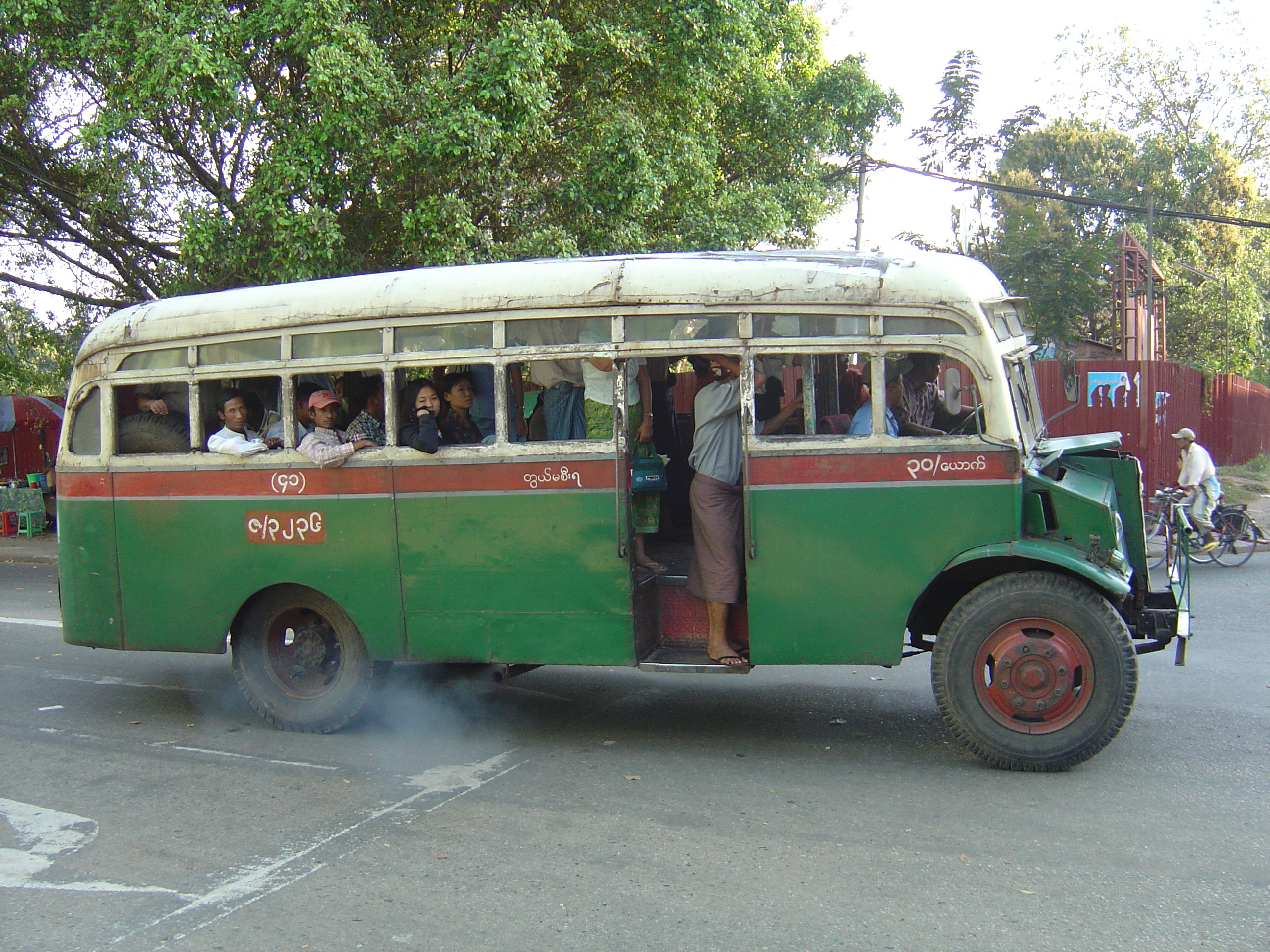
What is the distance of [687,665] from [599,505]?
960mm

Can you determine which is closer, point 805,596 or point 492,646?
point 805,596

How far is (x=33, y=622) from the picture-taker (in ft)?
33.8


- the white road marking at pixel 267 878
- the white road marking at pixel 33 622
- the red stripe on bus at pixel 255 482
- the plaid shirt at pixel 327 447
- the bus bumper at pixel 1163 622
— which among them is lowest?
the white road marking at pixel 267 878

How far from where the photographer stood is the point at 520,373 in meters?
5.88

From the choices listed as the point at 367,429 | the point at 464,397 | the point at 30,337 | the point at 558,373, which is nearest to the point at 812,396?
the point at 558,373

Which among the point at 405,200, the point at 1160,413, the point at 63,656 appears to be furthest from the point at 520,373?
the point at 1160,413

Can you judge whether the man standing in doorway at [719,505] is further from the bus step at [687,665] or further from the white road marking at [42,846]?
the white road marking at [42,846]

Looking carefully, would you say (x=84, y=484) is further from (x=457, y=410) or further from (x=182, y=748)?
(x=457, y=410)

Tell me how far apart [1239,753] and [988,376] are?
7.77ft

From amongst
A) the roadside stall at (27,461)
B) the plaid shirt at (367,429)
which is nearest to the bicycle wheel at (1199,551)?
the plaid shirt at (367,429)

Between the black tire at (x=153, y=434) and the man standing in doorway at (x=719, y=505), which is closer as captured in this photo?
the man standing in doorway at (x=719, y=505)

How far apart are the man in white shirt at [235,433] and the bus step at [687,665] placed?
254cm

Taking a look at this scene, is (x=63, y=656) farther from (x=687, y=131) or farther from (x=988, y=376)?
(x=687, y=131)

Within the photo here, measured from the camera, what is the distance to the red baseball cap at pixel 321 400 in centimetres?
611
